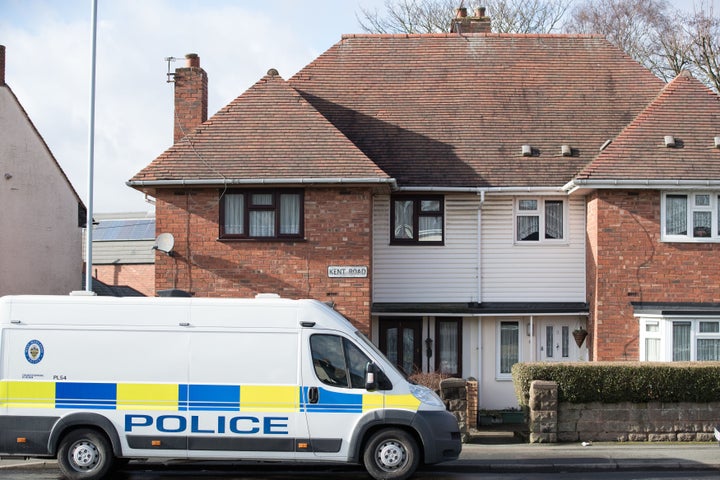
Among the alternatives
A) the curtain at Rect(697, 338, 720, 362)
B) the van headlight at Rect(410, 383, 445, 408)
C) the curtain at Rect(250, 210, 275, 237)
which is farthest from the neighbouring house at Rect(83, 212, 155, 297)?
the van headlight at Rect(410, 383, 445, 408)

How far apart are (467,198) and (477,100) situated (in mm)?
2996

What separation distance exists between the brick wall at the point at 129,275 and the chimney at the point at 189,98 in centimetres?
1904

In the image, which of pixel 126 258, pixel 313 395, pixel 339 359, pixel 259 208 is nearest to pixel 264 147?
pixel 259 208

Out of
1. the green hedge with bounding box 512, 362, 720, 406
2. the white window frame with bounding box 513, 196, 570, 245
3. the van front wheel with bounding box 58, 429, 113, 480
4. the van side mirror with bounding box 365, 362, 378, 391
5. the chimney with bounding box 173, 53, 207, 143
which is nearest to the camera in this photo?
the van side mirror with bounding box 365, 362, 378, 391

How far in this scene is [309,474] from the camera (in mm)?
13250

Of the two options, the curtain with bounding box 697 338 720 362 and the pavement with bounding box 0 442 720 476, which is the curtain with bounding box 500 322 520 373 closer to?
the curtain with bounding box 697 338 720 362

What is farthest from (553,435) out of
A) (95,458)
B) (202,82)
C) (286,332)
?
(202,82)

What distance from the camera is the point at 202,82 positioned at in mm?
21906

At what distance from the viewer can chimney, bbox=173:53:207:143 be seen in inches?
856

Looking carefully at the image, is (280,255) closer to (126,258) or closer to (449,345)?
(449,345)

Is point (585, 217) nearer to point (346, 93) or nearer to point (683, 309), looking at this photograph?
point (683, 309)

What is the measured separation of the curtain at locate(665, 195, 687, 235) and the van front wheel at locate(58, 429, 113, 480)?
40.5ft

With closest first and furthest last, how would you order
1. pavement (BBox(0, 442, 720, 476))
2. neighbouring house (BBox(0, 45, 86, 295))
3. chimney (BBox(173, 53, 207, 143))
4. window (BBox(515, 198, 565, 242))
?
pavement (BBox(0, 442, 720, 476)) < window (BBox(515, 198, 565, 242)) < chimney (BBox(173, 53, 207, 143)) < neighbouring house (BBox(0, 45, 86, 295))

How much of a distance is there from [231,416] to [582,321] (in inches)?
423
